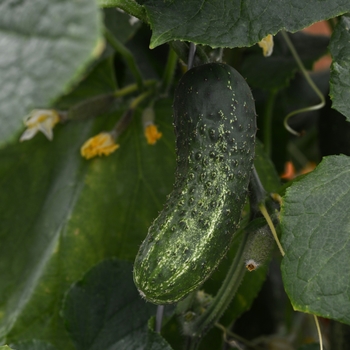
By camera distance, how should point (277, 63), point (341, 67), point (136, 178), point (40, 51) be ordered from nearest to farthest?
point (40, 51) < point (341, 67) < point (136, 178) < point (277, 63)

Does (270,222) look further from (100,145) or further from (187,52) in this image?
(100,145)

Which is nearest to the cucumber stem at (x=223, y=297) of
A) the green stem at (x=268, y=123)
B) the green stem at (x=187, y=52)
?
the green stem at (x=187, y=52)

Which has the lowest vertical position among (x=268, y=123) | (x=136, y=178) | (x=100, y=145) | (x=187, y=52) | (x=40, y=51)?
(x=268, y=123)

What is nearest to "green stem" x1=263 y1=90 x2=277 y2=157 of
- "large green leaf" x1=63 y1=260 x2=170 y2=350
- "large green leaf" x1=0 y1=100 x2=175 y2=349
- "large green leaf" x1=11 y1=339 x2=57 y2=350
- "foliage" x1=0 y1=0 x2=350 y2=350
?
"foliage" x1=0 y1=0 x2=350 y2=350

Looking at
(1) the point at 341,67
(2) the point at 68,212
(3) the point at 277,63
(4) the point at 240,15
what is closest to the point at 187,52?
(4) the point at 240,15

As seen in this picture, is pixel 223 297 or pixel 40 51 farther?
pixel 223 297

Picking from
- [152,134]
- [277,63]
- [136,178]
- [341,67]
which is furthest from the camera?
[277,63]

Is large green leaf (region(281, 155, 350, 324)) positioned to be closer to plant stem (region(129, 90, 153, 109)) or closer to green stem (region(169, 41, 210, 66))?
green stem (region(169, 41, 210, 66))

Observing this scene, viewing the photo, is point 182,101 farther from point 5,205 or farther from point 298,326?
point 298,326

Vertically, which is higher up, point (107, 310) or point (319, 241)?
point (319, 241)
